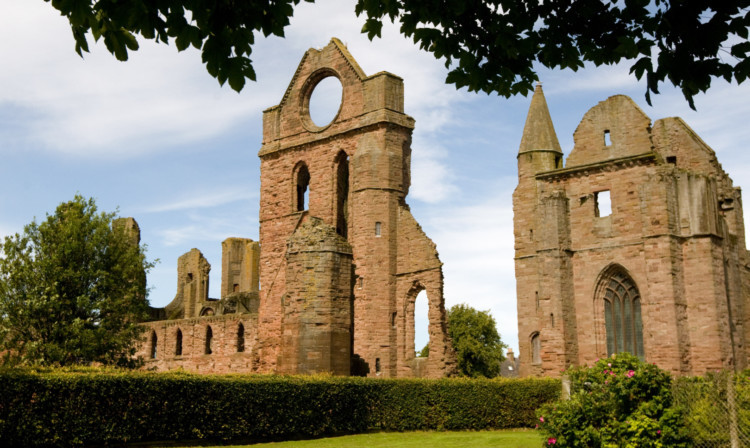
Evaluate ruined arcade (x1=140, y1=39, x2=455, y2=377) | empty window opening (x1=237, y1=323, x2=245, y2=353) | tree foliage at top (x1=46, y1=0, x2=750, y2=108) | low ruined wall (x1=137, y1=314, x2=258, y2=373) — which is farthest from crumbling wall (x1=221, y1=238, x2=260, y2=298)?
tree foliage at top (x1=46, y1=0, x2=750, y2=108)

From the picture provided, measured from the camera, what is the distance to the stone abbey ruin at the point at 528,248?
1022 inches

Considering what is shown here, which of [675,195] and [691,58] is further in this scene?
[675,195]

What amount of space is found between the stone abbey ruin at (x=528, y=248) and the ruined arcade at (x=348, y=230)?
0.07 m

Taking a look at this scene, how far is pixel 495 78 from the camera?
7.70 m

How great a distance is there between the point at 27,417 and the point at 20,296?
13540 millimetres

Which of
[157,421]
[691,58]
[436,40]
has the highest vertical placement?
[436,40]

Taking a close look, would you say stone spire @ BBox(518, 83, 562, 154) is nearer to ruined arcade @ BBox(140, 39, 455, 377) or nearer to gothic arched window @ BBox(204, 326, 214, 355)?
ruined arcade @ BBox(140, 39, 455, 377)

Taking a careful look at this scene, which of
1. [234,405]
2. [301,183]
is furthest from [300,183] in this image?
[234,405]

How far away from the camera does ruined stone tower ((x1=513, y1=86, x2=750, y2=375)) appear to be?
26547 millimetres

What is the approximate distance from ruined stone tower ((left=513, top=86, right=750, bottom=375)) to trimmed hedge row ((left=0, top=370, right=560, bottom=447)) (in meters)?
5.89

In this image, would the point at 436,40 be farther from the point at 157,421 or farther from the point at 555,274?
the point at 555,274

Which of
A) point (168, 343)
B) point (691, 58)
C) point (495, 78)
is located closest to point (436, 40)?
point (495, 78)

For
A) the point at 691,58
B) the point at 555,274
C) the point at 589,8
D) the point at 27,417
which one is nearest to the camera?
the point at 691,58

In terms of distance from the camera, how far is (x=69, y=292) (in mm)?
27484
